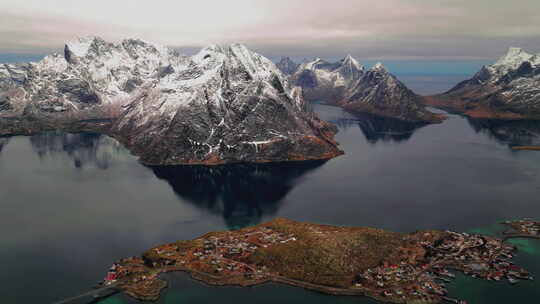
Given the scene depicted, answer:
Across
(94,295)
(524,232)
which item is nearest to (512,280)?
(524,232)

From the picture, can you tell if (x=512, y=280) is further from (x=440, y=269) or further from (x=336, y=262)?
(x=336, y=262)

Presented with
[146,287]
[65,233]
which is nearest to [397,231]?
[146,287]

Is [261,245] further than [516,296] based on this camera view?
Yes

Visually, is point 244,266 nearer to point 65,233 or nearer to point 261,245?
point 261,245

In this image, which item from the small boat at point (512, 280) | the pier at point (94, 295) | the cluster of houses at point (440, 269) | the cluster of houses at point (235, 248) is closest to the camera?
the pier at point (94, 295)

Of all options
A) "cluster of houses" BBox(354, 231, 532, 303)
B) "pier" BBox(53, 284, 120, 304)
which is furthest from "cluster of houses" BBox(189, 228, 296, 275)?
"cluster of houses" BBox(354, 231, 532, 303)

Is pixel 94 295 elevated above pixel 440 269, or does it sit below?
below

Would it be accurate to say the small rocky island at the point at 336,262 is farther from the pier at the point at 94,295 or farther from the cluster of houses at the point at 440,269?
the pier at the point at 94,295

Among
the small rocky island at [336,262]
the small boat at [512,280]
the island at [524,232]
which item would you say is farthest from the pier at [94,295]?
the island at [524,232]

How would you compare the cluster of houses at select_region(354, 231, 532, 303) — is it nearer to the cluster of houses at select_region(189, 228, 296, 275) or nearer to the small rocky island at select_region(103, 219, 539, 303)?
the small rocky island at select_region(103, 219, 539, 303)
